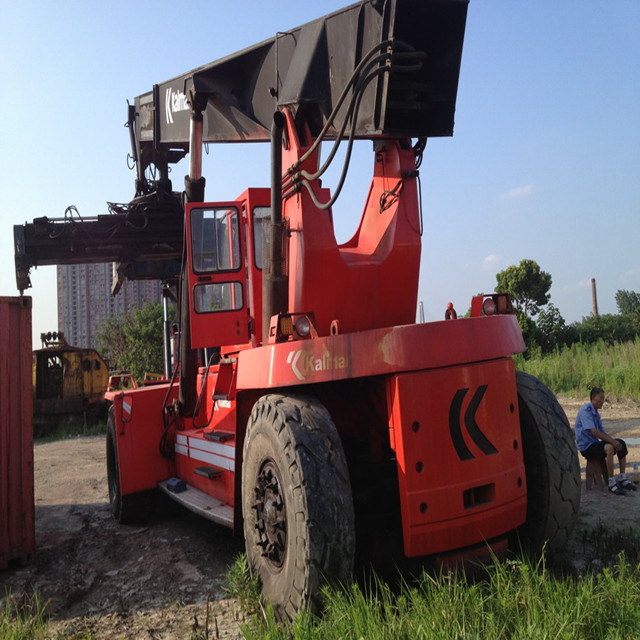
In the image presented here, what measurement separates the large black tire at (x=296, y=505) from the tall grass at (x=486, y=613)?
14 cm

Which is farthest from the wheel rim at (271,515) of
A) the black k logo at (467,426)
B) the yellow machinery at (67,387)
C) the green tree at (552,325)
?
the green tree at (552,325)

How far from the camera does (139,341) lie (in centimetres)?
3806

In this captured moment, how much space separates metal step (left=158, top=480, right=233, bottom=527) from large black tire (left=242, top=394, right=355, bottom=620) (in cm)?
80

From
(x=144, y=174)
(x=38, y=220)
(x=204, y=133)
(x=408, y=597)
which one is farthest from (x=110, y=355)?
(x=408, y=597)

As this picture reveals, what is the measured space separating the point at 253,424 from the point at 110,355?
3875 cm

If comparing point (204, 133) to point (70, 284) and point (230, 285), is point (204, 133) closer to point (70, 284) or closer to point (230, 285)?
point (230, 285)

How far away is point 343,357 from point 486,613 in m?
1.43

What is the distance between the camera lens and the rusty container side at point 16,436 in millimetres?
5516

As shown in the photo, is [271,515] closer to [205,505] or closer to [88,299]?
[205,505]

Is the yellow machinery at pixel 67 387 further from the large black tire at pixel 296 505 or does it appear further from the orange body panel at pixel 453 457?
the orange body panel at pixel 453 457

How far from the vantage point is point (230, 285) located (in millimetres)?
5488

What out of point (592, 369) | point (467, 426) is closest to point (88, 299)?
point (592, 369)

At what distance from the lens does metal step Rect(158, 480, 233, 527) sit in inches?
185

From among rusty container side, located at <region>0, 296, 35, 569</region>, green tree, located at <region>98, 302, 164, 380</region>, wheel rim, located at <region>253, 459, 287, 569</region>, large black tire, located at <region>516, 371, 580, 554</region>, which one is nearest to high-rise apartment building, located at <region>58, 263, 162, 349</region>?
green tree, located at <region>98, 302, 164, 380</region>
